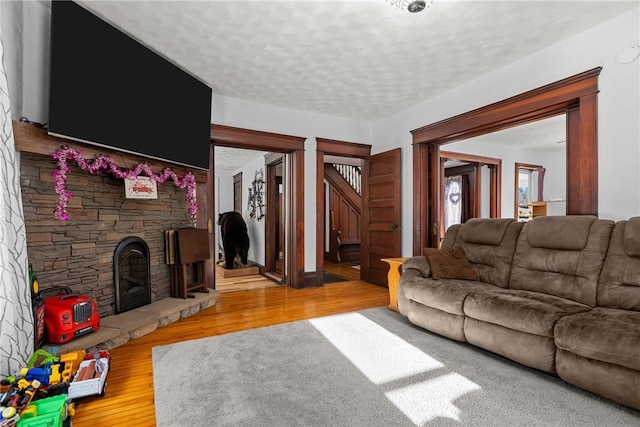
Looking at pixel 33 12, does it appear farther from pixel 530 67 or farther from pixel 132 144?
pixel 530 67

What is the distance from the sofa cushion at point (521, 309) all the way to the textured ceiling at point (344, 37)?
220 centimetres

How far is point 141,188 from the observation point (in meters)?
3.00

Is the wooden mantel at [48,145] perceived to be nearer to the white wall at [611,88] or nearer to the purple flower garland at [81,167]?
the purple flower garland at [81,167]

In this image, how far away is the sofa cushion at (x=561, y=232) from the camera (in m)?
2.42

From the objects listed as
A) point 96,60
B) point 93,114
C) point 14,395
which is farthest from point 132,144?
point 14,395

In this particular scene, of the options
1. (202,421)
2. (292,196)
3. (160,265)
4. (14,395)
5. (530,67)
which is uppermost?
(530,67)

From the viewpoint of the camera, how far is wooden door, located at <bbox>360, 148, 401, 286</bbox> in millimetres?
4578

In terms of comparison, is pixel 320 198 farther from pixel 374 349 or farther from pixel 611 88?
pixel 611 88

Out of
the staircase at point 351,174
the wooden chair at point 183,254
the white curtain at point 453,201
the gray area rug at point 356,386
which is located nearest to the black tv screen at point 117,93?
the wooden chair at point 183,254

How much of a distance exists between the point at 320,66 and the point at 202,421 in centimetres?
318

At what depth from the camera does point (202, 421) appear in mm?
1607

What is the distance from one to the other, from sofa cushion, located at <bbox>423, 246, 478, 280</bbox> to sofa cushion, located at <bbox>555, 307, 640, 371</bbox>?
1084 mm

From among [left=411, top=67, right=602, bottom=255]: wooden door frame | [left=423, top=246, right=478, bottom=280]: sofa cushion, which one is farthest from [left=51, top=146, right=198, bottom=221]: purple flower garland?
[left=411, top=67, right=602, bottom=255]: wooden door frame

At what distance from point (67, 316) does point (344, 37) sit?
313cm
